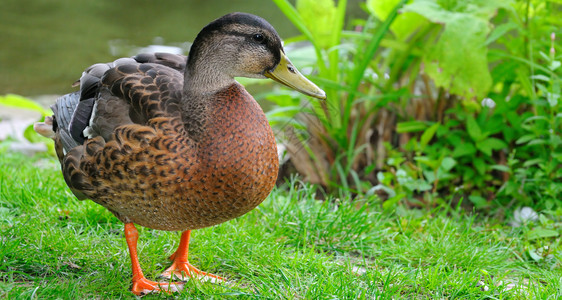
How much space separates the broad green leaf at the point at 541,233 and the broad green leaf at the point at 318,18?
6.47 feet

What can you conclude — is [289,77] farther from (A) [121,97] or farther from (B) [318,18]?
(B) [318,18]

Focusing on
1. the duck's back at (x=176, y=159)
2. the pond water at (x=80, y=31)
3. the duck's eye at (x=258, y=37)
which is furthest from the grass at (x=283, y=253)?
the pond water at (x=80, y=31)

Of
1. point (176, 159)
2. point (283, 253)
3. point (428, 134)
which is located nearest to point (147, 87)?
point (176, 159)

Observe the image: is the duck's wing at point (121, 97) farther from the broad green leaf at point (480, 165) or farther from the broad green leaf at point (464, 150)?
the broad green leaf at point (480, 165)

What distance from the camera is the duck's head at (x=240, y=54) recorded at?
2.38 metres

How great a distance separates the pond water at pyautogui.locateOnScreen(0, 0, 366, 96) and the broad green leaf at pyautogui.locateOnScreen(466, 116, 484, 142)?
438cm

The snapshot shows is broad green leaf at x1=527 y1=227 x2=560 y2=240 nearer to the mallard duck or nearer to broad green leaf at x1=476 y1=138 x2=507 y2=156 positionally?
broad green leaf at x1=476 y1=138 x2=507 y2=156

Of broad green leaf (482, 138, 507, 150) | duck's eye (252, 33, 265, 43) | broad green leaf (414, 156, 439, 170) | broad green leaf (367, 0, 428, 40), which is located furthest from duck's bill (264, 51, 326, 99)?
broad green leaf (367, 0, 428, 40)

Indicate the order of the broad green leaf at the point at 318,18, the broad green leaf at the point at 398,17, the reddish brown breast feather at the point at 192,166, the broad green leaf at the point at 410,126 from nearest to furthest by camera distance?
the reddish brown breast feather at the point at 192,166 < the broad green leaf at the point at 410,126 < the broad green leaf at the point at 398,17 < the broad green leaf at the point at 318,18

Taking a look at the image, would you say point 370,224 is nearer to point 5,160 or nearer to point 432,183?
point 432,183

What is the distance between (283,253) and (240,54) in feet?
3.43

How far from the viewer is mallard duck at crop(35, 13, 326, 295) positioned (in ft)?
7.74

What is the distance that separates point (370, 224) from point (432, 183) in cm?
96

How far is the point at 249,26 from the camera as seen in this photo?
2.37m
